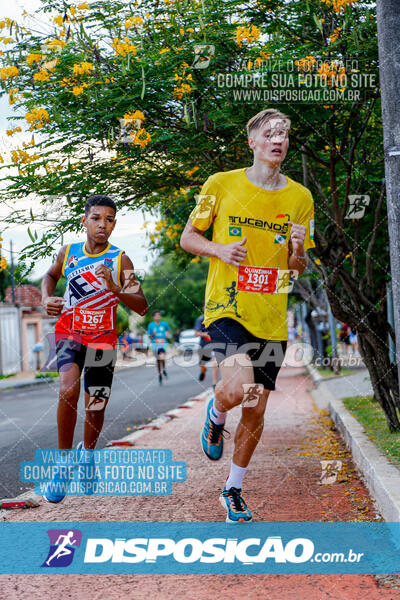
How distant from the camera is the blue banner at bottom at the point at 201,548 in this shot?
12.0 feet

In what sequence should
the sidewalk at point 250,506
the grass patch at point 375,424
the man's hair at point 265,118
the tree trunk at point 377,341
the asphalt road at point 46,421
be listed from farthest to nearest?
the tree trunk at point 377,341, the asphalt road at point 46,421, the grass patch at point 375,424, the man's hair at point 265,118, the sidewalk at point 250,506

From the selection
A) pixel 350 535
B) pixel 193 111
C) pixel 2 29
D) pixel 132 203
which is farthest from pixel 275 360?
pixel 2 29

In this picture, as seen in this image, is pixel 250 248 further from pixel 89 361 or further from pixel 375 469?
pixel 375 469

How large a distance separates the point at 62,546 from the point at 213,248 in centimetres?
169

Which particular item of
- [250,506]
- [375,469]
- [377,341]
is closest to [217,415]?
[250,506]

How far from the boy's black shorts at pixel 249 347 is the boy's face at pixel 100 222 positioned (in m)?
0.90

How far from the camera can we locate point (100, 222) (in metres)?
4.75

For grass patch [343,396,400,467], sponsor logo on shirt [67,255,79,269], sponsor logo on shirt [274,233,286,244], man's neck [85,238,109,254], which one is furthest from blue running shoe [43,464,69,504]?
grass patch [343,396,400,467]

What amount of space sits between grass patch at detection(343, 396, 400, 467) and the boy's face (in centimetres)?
246

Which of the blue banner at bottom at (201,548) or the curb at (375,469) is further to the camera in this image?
the curb at (375,469)

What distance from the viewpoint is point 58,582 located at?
3.45 meters

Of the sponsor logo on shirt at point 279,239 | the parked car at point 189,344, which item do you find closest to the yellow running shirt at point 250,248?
the sponsor logo on shirt at point 279,239

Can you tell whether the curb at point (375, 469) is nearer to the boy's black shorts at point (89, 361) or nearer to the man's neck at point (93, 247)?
the boy's black shorts at point (89, 361)

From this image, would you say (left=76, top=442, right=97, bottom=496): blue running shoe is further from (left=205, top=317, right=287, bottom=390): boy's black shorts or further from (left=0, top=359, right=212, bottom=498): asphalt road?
(left=205, top=317, right=287, bottom=390): boy's black shorts
